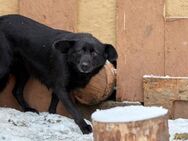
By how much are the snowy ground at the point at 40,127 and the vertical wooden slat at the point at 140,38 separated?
0.61 meters

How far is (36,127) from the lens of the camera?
5219mm

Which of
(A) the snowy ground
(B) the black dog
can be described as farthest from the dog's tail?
(A) the snowy ground

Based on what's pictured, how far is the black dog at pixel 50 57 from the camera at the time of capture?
5.25 meters

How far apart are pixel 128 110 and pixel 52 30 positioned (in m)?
1.94

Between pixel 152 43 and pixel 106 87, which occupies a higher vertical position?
pixel 152 43

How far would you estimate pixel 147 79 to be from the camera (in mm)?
5547

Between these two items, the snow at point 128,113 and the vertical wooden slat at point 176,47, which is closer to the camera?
the snow at point 128,113

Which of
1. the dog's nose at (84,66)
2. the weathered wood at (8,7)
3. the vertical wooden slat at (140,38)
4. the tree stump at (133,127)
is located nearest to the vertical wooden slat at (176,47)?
the vertical wooden slat at (140,38)

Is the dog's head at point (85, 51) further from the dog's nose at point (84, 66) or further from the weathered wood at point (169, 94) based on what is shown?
the weathered wood at point (169, 94)

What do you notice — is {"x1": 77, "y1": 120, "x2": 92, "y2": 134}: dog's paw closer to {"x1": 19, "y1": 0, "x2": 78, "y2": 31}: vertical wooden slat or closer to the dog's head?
the dog's head

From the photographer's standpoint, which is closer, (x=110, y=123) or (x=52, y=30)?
(x=110, y=123)

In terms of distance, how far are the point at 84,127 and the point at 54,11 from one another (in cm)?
132

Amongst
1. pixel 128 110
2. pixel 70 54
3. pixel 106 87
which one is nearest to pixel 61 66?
pixel 70 54

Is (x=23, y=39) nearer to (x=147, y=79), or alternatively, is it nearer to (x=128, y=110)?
(x=147, y=79)
